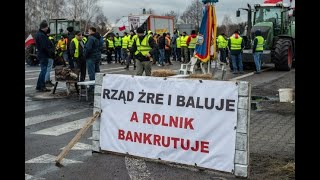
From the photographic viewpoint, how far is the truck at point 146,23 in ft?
128

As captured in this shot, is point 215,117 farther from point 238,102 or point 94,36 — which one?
point 94,36

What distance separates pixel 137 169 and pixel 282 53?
15.0m

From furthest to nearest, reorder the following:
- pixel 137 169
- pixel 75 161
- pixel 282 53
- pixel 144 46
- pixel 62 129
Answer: pixel 282 53 < pixel 144 46 < pixel 62 129 < pixel 75 161 < pixel 137 169

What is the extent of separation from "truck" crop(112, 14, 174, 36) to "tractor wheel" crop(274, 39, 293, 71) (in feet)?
62.7

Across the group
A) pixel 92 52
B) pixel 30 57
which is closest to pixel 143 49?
pixel 92 52

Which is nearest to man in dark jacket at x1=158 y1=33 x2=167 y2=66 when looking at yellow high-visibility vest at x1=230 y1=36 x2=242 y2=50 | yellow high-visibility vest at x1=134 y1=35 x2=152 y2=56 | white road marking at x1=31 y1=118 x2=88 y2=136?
yellow high-visibility vest at x1=230 y1=36 x2=242 y2=50

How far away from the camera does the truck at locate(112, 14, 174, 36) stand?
38922mm

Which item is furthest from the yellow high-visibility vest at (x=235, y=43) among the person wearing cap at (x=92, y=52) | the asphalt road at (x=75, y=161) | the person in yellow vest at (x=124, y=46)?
the asphalt road at (x=75, y=161)

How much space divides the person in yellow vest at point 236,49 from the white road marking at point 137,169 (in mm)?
13206

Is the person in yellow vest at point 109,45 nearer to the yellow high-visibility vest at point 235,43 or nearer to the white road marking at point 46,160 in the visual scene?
the yellow high-visibility vest at point 235,43

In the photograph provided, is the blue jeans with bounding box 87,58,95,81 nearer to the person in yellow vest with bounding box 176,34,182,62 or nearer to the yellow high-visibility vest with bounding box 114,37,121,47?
the yellow high-visibility vest with bounding box 114,37,121,47

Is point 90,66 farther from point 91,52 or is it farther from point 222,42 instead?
point 222,42

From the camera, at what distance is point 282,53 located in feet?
64.5
